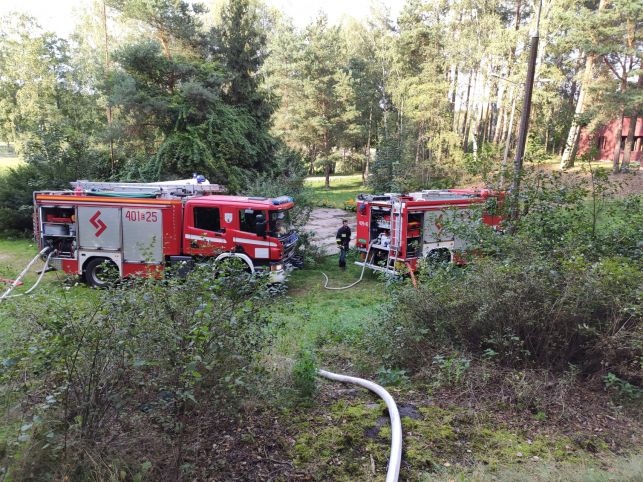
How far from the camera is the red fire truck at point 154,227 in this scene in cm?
1115

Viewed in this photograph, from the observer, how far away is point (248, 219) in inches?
440

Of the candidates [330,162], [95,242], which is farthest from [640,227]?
[330,162]

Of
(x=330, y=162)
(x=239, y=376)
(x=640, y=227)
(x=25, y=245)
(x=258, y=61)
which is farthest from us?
(x=330, y=162)

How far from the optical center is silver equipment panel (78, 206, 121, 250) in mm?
11359

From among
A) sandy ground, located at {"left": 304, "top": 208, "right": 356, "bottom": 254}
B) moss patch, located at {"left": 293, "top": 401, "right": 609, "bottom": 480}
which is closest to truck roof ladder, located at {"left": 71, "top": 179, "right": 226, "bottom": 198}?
sandy ground, located at {"left": 304, "top": 208, "right": 356, "bottom": 254}

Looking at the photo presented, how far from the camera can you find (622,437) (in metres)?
3.89

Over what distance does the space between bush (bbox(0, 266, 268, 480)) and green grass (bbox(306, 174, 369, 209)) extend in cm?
2576

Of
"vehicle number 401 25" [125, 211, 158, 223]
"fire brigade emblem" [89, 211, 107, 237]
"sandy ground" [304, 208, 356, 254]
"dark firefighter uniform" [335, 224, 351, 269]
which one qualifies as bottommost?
"sandy ground" [304, 208, 356, 254]

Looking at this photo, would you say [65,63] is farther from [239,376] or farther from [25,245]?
[239,376]

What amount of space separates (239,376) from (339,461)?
1127mm

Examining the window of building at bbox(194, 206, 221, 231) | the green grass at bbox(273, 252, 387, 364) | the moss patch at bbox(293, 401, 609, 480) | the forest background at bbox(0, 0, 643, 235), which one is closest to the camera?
the moss patch at bbox(293, 401, 609, 480)

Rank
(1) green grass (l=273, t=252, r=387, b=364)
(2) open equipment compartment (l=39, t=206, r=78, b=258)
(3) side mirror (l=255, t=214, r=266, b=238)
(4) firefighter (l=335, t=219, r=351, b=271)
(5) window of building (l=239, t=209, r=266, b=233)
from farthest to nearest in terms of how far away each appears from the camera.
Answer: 1. (4) firefighter (l=335, t=219, r=351, b=271)
2. (2) open equipment compartment (l=39, t=206, r=78, b=258)
3. (5) window of building (l=239, t=209, r=266, b=233)
4. (3) side mirror (l=255, t=214, r=266, b=238)
5. (1) green grass (l=273, t=252, r=387, b=364)

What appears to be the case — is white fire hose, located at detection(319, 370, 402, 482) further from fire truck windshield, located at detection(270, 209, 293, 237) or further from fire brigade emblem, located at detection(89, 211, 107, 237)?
fire brigade emblem, located at detection(89, 211, 107, 237)

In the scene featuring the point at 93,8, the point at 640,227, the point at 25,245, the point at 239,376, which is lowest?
the point at 25,245
